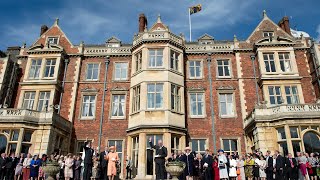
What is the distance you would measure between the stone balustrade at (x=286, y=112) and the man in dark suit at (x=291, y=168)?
17.9ft

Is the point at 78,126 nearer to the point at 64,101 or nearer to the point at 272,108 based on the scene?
the point at 64,101

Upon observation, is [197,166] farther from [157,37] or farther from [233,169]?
[157,37]

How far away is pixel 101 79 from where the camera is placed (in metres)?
26.5

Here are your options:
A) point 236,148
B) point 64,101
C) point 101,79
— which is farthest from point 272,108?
point 64,101

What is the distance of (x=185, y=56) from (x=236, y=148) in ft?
32.7

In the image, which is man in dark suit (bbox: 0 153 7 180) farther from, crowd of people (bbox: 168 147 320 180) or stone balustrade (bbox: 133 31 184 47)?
stone balustrade (bbox: 133 31 184 47)

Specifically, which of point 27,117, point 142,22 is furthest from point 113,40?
point 27,117

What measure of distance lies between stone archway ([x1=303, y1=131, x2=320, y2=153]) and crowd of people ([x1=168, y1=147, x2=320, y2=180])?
13.4 ft

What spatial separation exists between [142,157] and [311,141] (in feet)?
41.2

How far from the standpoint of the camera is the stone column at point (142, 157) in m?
20.7

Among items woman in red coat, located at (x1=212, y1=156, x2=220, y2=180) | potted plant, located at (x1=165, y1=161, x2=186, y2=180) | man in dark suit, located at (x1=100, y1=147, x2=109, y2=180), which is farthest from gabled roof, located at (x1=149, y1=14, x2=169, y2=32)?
potted plant, located at (x1=165, y1=161, x2=186, y2=180)

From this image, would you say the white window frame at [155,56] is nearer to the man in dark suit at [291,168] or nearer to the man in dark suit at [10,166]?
the man in dark suit at [10,166]

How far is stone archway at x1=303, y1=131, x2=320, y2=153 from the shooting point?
1955cm

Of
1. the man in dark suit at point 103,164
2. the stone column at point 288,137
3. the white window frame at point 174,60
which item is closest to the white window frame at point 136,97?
the white window frame at point 174,60
